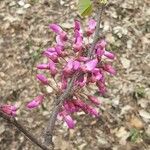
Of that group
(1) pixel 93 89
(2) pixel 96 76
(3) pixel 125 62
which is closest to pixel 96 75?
(2) pixel 96 76

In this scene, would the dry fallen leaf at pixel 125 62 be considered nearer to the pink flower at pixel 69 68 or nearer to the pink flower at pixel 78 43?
the pink flower at pixel 78 43

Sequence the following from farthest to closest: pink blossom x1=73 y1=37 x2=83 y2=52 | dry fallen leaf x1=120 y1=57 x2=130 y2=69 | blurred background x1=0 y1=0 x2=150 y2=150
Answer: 1. dry fallen leaf x1=120 y1=57 x2=130 y2=69
2. blurred background x1=0 y1=0 x2=150 y2=150
3. pink blossom x1=73 y1=37 x2=83 y2=52

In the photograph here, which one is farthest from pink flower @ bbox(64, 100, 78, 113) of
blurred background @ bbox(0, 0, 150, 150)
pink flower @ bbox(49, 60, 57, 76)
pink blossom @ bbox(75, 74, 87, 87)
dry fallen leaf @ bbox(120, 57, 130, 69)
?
dry fallen leaf @ bbox(120, 57, 130, 69)

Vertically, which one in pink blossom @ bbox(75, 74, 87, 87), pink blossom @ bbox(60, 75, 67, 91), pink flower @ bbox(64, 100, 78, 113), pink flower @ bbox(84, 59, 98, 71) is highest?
pink flower @ bbox(84, 59, 98, 71)

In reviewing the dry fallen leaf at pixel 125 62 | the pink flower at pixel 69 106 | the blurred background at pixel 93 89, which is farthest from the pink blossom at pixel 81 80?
the dry fallen leaf at pixel 125 62

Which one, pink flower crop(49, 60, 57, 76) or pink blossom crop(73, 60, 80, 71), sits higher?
pink blossom crop(73, 60, 80, 71)

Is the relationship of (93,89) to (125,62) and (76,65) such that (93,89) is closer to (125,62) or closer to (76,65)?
(125,62)

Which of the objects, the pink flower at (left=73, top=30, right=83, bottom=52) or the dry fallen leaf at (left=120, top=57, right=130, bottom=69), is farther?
the dry fallen leaf at (left=120, top=57, right=130, bottom=69)

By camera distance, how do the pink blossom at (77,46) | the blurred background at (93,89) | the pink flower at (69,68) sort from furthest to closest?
the blurred background at (93,89)
the pink blossom at (77,46)
the pink flower at (69,68)

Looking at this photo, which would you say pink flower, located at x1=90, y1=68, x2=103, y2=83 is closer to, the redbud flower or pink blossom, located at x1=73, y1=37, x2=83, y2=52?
the redbud flower

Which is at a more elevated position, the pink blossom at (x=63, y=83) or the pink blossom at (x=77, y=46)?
the pink blossom at (x=77, y=46)
